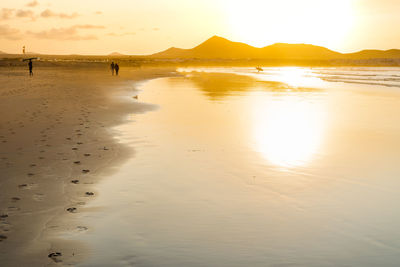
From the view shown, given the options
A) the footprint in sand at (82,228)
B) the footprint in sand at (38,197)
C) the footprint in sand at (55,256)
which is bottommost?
the footprint in sand at (55,256)

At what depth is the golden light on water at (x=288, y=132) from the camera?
10727mm

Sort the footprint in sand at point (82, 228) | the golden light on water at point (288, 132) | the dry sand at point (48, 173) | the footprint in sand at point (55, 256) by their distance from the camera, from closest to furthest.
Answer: the footprint in sand at point (55, 256), the dry sand at point (48, 173), the footprint in sand at point (82, 228), the golden light on water at point (288, 132)

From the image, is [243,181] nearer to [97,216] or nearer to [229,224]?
[229,224]

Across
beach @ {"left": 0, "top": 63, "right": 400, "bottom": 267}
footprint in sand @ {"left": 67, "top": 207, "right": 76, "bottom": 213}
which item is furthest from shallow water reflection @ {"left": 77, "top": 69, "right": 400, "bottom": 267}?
footprint in sand @ {"left": 67, "top": 207, "right": 76, "bottom": 213}

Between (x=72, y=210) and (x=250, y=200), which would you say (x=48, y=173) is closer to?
(x=72, y=210)

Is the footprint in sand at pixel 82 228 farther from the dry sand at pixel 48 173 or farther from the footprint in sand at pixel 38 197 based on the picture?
the footprint in sand at pixel 38 197

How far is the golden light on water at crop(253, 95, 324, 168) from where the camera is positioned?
10.7 m

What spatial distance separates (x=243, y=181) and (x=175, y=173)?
5.31ft

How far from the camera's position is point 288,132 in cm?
1419

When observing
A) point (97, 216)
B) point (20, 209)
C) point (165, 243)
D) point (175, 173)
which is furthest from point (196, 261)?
point (175, 173)

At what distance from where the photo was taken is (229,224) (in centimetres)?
629

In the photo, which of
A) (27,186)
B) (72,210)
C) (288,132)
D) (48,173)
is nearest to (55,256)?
(72,210)

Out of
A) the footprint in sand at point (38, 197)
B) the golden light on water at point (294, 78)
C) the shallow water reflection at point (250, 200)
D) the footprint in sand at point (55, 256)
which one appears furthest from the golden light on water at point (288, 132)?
the golden light on water at point (294, 78)

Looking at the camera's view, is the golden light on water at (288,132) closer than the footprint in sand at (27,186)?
No
